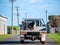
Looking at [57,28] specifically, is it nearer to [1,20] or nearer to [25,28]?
[1,20]

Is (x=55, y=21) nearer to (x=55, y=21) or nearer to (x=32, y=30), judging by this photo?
(x=55, y=21)

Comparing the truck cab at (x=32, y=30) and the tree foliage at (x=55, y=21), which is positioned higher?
the tree foliage at (x=55, y=21)

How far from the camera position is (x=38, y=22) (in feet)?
98.9

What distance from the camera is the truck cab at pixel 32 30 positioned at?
27972 millimetres

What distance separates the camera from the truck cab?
2797cm

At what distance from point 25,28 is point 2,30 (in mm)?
48732

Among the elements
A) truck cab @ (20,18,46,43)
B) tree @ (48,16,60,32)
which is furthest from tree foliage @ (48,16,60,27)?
truck cab @ (20,18,46,43)

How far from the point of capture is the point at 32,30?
2831cm

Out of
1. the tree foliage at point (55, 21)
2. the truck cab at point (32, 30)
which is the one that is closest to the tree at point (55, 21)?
the tree foliage at point (55, 21)

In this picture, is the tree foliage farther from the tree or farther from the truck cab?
the truck cab

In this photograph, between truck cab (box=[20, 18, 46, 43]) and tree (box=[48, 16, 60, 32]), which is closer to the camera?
truck cab (box=[20, 18, 46, 43])

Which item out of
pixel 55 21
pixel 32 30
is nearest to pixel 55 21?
pixel 55 21

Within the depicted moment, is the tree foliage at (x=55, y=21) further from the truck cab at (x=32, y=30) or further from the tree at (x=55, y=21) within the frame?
the truck cab at (x=32, y=30)

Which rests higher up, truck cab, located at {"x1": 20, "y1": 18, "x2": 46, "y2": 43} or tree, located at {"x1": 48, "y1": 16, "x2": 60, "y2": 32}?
tree, located at {"x1": 48, "y1": 16, "x2": 60, "y2": 32}
